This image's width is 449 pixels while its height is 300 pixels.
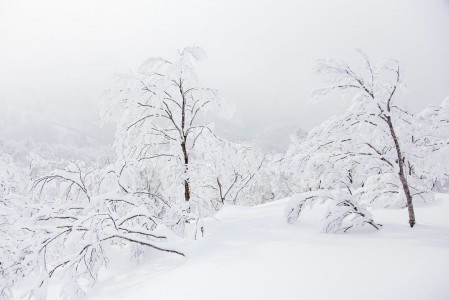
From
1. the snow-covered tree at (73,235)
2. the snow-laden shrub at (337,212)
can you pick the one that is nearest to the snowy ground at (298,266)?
the snow-laden shrub at (337,212)

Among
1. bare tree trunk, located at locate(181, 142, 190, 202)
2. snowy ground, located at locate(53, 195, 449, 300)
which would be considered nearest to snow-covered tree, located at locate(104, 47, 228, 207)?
bare tree trunk, located at locate(181, 142, 190, 202)

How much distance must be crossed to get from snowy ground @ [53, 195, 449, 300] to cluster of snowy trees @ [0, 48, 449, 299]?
34 cm

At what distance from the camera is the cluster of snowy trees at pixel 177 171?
16.8ft

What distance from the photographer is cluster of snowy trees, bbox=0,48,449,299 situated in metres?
5.13

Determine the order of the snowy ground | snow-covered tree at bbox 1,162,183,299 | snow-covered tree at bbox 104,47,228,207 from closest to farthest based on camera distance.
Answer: the snowy ground → snow-covered tree at bbox 1,162,183,299 → snow-covered tree at bbox 104,47,228,207

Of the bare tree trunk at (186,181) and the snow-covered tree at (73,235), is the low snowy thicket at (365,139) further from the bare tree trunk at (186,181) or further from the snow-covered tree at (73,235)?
the bare tree trunk at (186,181)

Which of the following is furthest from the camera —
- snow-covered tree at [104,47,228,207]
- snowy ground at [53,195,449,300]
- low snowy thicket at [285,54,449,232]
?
snow-covered tree at [104,47,228,207]

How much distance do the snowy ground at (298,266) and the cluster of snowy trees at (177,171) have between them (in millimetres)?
345

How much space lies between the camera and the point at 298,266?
3.63 metres

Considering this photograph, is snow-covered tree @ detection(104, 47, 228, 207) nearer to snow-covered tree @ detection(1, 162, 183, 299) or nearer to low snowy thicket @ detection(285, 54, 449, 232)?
snow-covered tree @ detection(1, 162, 183, 299)

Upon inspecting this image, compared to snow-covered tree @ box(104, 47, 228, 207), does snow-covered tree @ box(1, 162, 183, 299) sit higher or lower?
lower

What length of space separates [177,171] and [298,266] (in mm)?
5568

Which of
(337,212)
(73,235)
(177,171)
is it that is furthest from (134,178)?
(337,212)

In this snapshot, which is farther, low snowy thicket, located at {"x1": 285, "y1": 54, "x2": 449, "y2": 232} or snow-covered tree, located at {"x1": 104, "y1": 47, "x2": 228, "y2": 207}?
snow-covered tree, located at {"x1": 104, "y1": 47, "x2": 228, "y2": 207}
